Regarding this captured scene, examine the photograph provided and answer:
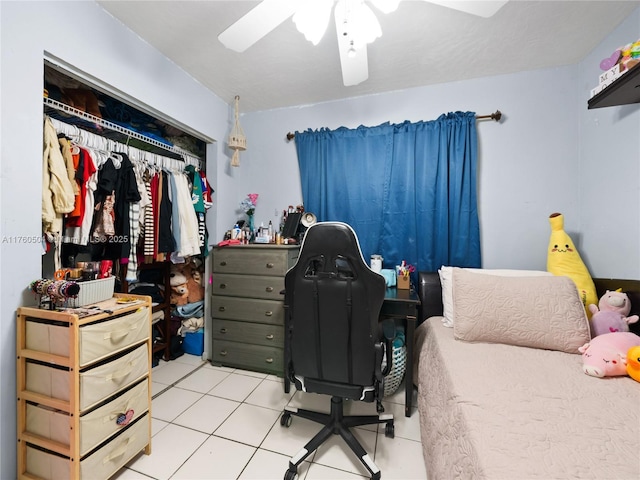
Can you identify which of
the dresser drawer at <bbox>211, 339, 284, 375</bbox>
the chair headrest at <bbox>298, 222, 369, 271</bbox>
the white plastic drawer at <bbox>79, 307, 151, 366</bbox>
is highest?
the chair headrest at <bbox>298, 222, 369, 271</bbox>

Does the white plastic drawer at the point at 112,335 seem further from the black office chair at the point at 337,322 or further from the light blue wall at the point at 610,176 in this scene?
the light blue wall at the point at 610,176

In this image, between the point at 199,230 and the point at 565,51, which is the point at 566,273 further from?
the point at 199,230

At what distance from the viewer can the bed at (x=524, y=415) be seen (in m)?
0.73

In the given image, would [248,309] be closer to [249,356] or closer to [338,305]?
[249,356]

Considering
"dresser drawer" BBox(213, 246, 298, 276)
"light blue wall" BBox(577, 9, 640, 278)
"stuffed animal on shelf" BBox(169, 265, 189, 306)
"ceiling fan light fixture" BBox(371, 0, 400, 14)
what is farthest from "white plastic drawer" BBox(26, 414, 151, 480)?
"light blue wall" BBox(577, 9, 640, 278)

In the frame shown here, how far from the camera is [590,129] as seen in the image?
194 cm

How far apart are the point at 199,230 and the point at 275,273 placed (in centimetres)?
88

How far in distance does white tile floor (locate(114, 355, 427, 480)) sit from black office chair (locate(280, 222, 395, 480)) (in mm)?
158

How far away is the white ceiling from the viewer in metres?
1.55

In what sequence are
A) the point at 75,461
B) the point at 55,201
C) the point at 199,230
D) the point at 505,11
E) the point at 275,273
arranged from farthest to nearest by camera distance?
1. the point at 199,230
2. the point at 275,273
3. the point at 505,11
4. the point at 55,201
5. the point at 75,461

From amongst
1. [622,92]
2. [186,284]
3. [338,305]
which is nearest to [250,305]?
[186,284]

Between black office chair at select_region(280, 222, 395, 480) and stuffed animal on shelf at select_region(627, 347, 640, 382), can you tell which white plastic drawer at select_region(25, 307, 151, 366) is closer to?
black office chair at select_region(280, 222, 395, 480)

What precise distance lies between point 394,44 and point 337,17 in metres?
0.86

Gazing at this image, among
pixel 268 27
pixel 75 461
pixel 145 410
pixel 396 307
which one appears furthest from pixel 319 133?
pixel 75 461
